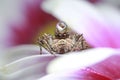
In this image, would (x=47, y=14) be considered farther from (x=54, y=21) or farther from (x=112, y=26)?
(x=112, y=26)

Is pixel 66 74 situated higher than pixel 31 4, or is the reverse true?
pixel 31 4

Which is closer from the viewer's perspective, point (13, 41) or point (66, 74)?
point (66, 74)

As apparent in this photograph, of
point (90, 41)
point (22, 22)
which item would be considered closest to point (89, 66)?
point (90, 41)

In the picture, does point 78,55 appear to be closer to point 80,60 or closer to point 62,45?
point 80,60

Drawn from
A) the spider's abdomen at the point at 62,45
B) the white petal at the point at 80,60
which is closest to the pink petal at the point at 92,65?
the white petal at the point at 80,60

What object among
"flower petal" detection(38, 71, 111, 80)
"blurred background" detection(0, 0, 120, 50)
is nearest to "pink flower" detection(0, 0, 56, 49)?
"blurred background" detection(0, 0, 120, 50)

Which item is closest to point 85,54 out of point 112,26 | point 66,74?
point 66,74

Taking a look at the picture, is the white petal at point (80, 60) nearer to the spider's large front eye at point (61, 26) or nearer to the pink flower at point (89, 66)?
the pink flower at point (89, 66)
